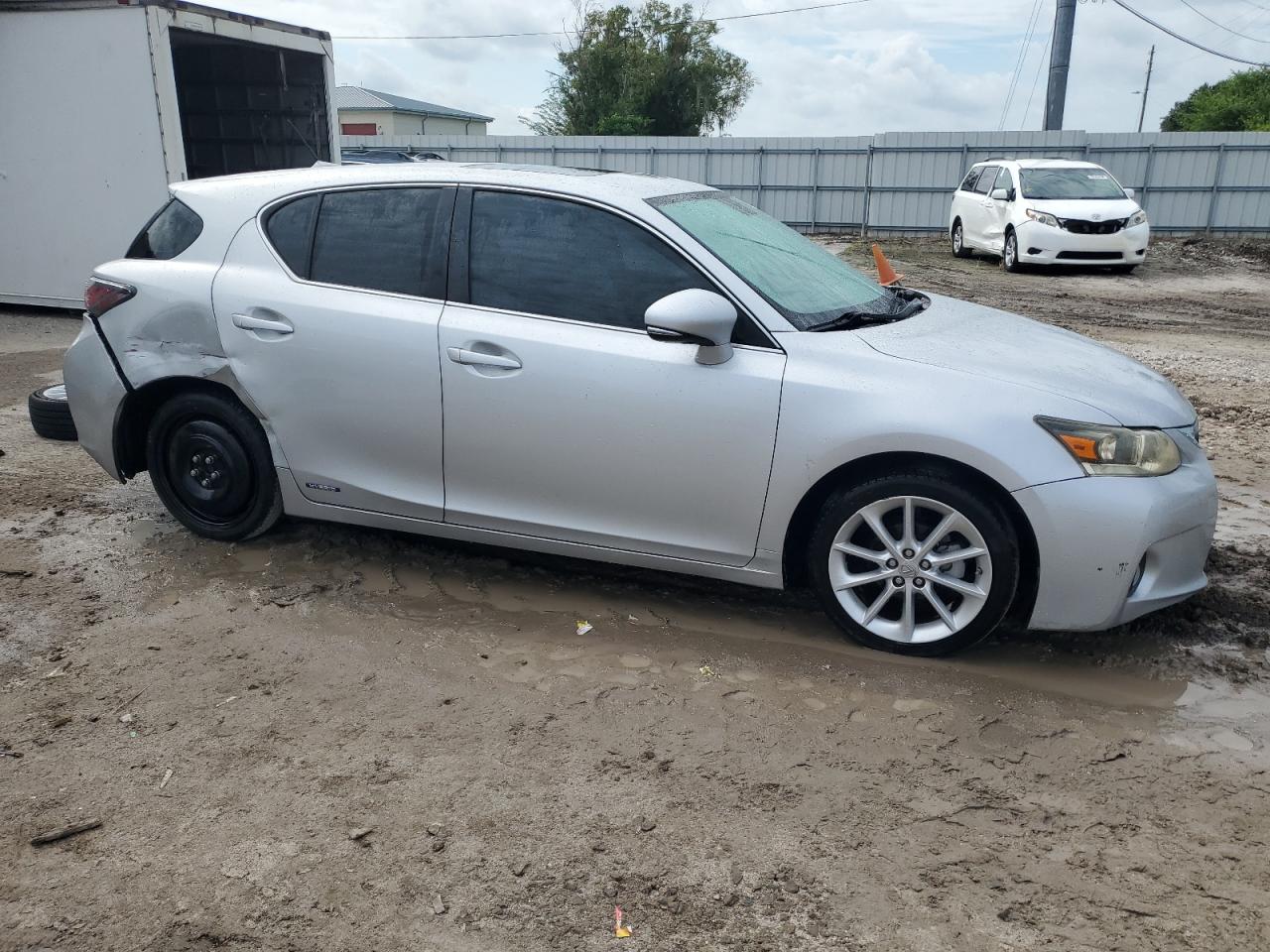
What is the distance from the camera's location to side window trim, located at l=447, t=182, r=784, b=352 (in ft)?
12.7

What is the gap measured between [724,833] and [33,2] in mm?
11155

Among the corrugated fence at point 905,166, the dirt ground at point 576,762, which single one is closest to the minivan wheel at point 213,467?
the dirt ground at point 576,762

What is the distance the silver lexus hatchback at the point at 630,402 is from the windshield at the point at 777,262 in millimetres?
21

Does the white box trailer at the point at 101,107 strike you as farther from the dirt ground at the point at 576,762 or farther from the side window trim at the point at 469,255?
the side window trim at the point at 469,255

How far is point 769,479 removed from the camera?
12.4 feet

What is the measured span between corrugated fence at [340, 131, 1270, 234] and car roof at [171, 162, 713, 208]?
59.5 ft

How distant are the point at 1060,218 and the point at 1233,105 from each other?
38.6 m

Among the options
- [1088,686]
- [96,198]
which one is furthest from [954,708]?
[96,198]

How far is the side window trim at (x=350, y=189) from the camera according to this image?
4.25 m

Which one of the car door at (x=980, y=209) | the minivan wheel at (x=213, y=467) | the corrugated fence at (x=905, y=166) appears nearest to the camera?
the minivan wheel at (x=213, y=467)

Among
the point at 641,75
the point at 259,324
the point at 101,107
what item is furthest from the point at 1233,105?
the point at 259,324

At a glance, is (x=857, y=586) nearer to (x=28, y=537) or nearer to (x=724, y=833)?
(x=724, y=833)

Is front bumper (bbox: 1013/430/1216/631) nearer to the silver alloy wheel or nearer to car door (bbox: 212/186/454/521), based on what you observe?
the silver alloy wheel

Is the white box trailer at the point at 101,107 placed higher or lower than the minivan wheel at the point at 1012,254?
higher
